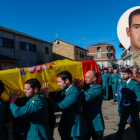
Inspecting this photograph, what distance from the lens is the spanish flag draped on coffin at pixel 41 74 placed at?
8.73ft

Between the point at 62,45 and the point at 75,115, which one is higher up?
the point at 62,45

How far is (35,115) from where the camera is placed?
6.62 feet

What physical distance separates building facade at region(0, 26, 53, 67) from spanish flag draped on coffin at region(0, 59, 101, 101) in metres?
14.1

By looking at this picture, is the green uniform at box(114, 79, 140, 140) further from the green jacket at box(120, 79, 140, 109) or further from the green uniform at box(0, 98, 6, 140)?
the green uniform at box(0, 98, 6, 140)

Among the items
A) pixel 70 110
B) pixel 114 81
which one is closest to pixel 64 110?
pixel 70 110

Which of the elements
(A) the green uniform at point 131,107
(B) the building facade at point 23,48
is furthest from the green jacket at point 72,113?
(B) the building facade at point 23,48

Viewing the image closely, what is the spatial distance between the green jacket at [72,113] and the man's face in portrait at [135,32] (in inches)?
46.8

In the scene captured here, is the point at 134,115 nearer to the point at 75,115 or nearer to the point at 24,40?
the point at 75,115

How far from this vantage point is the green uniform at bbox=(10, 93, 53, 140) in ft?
Result: 6.30

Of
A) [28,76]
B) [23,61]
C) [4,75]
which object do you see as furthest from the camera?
[23,61]

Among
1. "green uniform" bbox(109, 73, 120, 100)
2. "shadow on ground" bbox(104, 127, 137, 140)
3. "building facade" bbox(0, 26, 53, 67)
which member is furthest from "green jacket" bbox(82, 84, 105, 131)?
"building facade" bbox(0, 26, 53, 67)

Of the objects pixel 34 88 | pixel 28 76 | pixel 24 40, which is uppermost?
pixel 24 40

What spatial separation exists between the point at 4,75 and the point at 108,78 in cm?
625

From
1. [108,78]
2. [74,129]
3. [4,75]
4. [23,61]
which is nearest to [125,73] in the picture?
[74,129]
